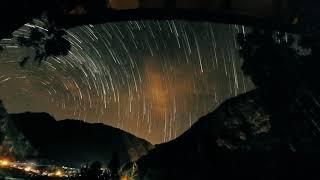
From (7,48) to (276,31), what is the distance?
231 inches

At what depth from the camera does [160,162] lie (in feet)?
26.8

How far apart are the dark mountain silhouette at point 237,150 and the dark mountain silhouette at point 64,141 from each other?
3.12 feet

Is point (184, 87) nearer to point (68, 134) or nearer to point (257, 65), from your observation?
point (257, 65)

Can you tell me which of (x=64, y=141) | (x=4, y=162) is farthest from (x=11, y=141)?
(x=64, y=141)

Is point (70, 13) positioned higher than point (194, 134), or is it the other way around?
point (70, 13)

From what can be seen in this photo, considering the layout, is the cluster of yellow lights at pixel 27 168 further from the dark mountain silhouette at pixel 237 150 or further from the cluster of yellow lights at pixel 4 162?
the dark mountain silhouette at pixel 237 150

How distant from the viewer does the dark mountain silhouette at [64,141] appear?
9.36 meters

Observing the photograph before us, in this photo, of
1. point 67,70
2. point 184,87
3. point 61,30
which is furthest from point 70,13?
point 184,87

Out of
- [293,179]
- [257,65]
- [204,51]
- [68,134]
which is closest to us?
[293,179]

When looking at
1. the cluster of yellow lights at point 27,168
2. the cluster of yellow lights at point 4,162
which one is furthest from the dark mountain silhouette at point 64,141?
the cluster of yellow lights at point 27,168

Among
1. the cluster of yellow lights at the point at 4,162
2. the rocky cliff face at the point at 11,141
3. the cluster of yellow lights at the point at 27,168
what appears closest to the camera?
the cluster of yellow lights at the point at 27,168

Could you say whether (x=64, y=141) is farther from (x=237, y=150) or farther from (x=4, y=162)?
(x=237, y=150)

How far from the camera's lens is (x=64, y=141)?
9969mm

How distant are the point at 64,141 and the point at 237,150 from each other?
13.3 feet
